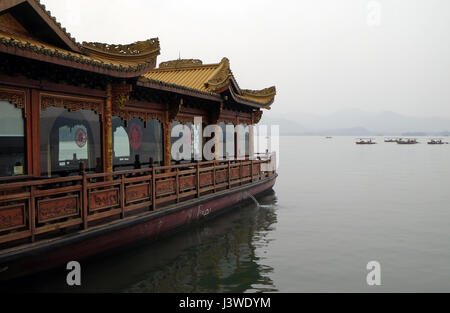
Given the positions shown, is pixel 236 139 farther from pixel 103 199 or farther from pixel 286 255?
pixel 103 199

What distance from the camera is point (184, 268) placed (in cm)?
730

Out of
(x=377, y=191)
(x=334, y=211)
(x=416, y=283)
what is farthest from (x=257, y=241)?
(x=377, y=191)

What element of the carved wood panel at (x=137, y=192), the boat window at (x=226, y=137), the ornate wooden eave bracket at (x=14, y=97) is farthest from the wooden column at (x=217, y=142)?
the ornate wooden eave bracket at (x=14, y=97)

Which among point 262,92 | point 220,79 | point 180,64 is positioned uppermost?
point 180,64

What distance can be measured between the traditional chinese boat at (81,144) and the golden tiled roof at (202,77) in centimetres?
10

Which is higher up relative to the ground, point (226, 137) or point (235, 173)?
point (226, 137)

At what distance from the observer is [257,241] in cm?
950

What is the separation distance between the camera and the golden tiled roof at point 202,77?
12.0 m

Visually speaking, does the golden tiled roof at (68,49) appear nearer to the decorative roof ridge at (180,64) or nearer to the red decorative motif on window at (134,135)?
the red decorative motif on window at (134,135)

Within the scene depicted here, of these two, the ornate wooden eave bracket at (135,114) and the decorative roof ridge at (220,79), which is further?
the decorative roof ridge at (220,79)

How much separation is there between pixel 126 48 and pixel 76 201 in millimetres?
3918

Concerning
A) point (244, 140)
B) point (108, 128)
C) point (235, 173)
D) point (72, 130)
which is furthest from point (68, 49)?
point (244, 140)

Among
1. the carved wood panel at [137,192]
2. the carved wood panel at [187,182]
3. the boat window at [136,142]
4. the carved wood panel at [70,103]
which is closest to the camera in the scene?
the carved wood panel at [70,103]

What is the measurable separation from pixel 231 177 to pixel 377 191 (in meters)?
10.8
